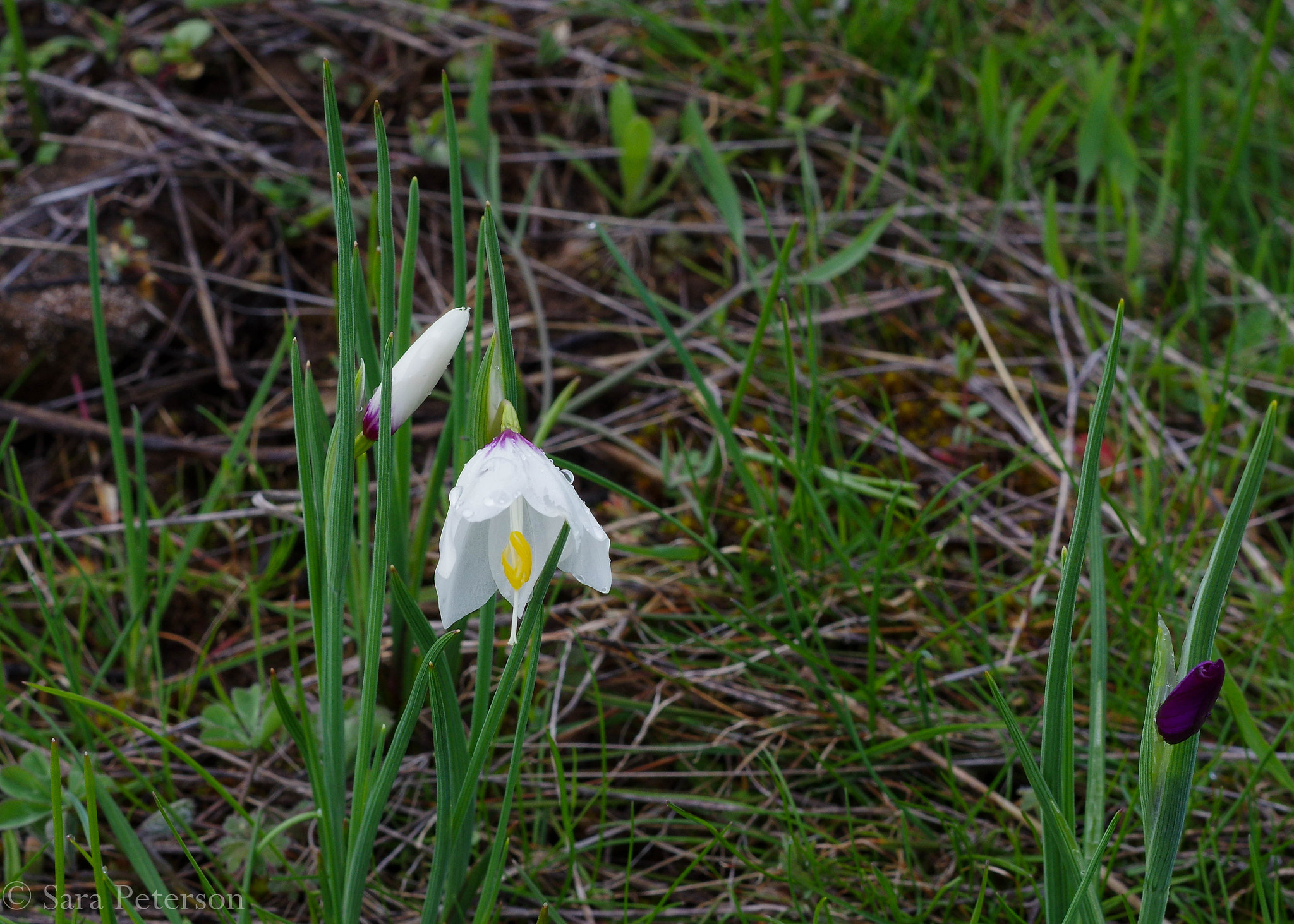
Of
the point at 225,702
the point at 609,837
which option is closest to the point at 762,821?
the point at 609,837

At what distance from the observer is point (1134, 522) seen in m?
2.03

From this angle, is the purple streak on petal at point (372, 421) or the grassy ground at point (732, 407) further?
the grassy ground at point (732, 407)

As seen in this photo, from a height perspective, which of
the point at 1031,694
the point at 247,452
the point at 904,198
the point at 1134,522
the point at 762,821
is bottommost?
the point at 762,821

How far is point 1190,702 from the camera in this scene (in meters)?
0.92

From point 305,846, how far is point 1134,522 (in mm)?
1732

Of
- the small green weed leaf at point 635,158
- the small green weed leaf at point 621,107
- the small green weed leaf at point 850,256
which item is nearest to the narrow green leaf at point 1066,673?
the small green weed leaf at point 850,256

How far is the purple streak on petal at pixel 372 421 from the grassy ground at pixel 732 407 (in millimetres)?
491

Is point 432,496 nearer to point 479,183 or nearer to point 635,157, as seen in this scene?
point 479,183

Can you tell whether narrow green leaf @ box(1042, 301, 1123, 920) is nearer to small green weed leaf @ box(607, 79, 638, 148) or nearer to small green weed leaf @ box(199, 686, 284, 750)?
small green weed leaf @ box(199, 686, 284, 750)

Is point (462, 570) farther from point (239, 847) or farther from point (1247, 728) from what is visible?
point (1247, 728)

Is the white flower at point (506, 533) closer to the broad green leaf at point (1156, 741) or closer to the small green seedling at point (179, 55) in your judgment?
the broad green leaf at point (1156, 741)

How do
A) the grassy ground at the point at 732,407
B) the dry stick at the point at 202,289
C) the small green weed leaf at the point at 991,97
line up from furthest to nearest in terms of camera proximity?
the small green weed leaf at the point at 991,97, the dry stick at the point at 202,289, the grassy ground at the point at 732,407

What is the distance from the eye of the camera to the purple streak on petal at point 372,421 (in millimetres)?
1084

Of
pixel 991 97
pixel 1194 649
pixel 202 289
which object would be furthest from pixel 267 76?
pixel 1194 649
